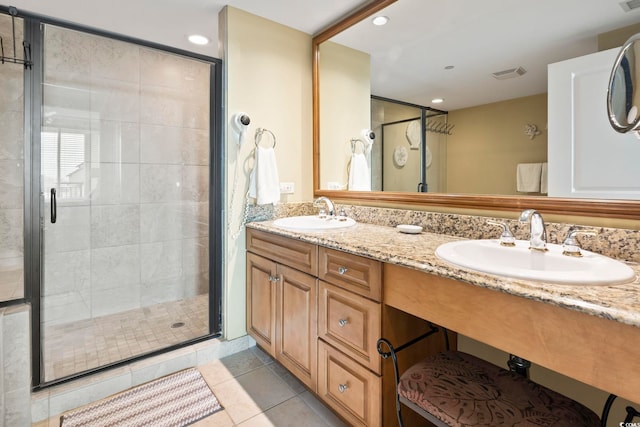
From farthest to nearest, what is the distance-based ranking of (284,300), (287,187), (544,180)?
(287,187) → (284,300) → (544,180)

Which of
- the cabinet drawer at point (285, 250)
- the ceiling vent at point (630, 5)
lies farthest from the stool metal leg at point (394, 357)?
the ceiling vent at point (630, 5)

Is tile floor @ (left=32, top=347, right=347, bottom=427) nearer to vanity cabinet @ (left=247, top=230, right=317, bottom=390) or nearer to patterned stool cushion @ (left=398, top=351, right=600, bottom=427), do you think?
vanity cabinet @ (left=247, top=230, right=317, bottom=390)

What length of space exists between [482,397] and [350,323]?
A: 1.64 feet

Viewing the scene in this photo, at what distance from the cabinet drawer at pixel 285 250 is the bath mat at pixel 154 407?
0.79m

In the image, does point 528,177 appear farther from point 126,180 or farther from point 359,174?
point 126,180

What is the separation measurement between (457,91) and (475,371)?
122 centimetres

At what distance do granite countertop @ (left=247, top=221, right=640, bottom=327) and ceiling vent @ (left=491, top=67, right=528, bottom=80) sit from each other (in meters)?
0.73

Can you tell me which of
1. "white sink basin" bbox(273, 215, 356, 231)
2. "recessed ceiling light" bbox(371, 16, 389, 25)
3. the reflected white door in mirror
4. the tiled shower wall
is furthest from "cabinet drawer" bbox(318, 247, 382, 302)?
"recessed ceiling light" bbox(371, 16, 389, 25)

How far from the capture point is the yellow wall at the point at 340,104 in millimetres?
2064

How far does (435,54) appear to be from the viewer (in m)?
1.65

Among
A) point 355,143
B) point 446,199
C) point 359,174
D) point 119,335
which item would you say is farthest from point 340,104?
point 119,335

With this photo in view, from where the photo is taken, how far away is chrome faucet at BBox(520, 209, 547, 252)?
1.11 metres

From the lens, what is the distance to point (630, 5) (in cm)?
104

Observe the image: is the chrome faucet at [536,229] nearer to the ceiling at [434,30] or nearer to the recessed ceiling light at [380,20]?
the ceiling at [434,30]
